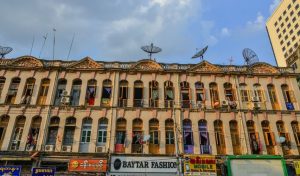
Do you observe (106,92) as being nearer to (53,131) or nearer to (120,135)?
(120,135)

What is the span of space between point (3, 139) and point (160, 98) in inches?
499

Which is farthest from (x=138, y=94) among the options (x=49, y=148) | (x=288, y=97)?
(x=288, y=97)

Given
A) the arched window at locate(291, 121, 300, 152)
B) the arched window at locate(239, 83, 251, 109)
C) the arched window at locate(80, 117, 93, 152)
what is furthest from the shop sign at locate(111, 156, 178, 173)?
the arched window at locate(291, 121, 300, 152)

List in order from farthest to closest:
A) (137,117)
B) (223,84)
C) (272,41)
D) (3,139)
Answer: (272,41) < (223,84) < (137,117) < (3,139)

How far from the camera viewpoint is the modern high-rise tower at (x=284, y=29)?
5450 cm

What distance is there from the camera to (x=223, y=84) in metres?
24.0

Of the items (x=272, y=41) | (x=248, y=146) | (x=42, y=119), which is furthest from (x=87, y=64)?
(x=272, y=41)

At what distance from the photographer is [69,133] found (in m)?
21.2

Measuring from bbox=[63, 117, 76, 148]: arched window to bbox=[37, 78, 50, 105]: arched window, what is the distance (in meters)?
2.78

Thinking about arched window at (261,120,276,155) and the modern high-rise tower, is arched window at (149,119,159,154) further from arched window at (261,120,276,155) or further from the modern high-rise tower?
the modern high-rise tower

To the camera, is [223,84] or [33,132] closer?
[33,132]

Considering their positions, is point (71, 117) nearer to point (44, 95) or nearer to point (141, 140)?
point (44, 95)

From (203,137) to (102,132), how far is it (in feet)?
26.5

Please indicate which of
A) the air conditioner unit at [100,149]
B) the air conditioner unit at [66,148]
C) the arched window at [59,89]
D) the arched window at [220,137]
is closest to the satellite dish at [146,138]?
the air conditioner unit at [100,149]
